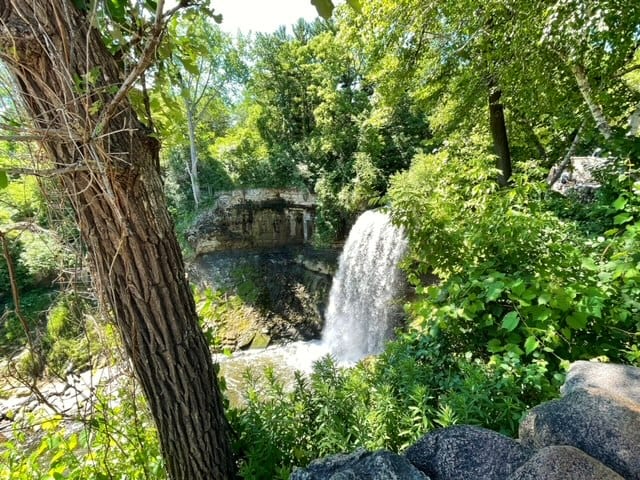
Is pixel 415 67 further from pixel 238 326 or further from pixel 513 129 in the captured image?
pixel 238 326

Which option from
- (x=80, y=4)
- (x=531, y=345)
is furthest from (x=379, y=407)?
(x=80, y=4)

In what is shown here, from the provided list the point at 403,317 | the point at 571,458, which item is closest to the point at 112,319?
the point at 571,458

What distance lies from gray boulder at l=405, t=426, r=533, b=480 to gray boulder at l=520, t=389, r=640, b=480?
0.35 feet

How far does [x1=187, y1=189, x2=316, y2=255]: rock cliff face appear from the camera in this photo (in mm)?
11672

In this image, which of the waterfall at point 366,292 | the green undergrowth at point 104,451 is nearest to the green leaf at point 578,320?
the green undergrowth at point 104,451

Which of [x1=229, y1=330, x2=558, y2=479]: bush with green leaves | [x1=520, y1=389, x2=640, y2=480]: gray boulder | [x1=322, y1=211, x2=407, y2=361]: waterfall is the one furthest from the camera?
[x1=322, y1=211, x2=407, y2=361]: waterfall

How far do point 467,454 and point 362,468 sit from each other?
313 mm

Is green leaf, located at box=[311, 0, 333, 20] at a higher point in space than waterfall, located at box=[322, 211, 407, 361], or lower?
higher

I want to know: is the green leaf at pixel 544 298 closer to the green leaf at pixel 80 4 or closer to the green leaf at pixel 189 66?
the green leaf at pixel 189 66

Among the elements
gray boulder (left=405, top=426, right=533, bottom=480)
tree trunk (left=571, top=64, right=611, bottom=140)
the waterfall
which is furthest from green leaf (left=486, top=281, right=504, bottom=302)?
the waterfall

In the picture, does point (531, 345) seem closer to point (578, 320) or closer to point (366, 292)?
point (578, 320)

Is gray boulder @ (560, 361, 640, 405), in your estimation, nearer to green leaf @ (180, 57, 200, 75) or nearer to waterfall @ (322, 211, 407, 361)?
green leaf @ (180, 57, 200, 75)

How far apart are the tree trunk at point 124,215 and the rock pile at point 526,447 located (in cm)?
61

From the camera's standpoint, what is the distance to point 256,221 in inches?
475
